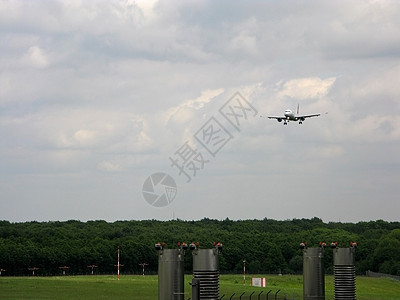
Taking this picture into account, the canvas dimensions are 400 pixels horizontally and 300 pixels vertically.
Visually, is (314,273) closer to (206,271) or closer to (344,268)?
(344,268)

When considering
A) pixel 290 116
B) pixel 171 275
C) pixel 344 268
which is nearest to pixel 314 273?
pixel 344 268

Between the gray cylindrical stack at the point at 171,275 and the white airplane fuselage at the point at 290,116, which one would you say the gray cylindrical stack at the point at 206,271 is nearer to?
the gray cylindrical stack at the point at 171,275

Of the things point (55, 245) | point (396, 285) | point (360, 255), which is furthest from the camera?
→ point (360, 255)

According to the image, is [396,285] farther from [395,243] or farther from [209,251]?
[209,251]

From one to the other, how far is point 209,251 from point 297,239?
16263 centimetres

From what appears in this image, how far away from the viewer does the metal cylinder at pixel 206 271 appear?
110ft

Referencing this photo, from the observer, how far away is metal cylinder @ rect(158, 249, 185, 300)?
34250 mm

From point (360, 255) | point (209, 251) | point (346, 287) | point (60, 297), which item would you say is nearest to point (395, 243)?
point (360, 255)

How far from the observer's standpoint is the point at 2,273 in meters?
154

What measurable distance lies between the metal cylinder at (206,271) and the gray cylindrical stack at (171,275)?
0.93 meters

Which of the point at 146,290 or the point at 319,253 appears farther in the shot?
the point at 146,290

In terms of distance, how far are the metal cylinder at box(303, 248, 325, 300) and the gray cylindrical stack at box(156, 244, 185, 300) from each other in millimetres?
17502

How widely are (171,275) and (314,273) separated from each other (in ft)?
59.1

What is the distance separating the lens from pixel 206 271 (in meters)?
33.7
